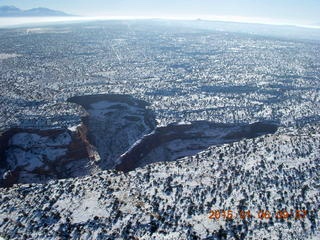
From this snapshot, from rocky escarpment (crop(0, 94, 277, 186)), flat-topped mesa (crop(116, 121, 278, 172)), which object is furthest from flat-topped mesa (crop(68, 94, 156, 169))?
flat-topped mesa (crop(116, 121, 278, 172))

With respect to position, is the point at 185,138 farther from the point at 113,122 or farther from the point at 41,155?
the point at 41,155

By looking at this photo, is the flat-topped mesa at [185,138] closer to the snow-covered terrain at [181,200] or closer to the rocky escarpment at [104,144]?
the rocky escarpment at [104,144]

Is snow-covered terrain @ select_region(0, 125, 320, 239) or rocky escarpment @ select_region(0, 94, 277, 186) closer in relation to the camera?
snow-covered terrain @ select_region(0, 125, 320, 239)

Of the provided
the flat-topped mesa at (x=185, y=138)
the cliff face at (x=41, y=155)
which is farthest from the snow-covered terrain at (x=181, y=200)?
the flat-topped mesa at (x=185, y=138)
